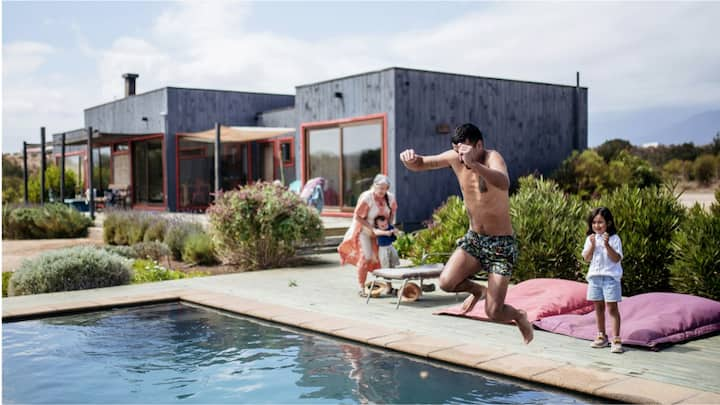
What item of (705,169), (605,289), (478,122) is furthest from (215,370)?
(705,169)

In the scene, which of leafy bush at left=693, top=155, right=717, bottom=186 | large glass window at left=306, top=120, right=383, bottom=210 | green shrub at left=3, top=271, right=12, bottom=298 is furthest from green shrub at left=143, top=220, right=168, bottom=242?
leafy bush at left=693, top=155, right=717, bottom=186

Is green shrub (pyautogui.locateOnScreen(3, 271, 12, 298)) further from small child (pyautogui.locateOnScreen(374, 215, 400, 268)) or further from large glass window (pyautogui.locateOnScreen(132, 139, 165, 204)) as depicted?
large glass window (pyautogui.locateOnScreen(132, 139, 165, 204))

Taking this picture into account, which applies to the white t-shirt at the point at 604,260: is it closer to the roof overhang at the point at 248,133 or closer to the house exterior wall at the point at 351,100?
the house exterior wall at the point at 351,100

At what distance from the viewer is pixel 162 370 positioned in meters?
5.46

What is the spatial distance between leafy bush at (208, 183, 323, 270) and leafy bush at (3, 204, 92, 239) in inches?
319

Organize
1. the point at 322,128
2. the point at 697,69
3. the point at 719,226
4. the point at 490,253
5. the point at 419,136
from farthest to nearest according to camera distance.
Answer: the point at 697,69
the point at 322,128
the point at 419,136
the point at 719,226
the point at 490,253

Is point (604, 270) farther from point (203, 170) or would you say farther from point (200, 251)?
point (203, 170)

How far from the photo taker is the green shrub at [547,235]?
856 centimetres

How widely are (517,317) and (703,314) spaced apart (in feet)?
7.99

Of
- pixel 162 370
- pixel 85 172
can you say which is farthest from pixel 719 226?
pixel 85 172

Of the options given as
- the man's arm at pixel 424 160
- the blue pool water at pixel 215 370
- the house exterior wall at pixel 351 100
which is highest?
the house exterior wall at pixel 351 100

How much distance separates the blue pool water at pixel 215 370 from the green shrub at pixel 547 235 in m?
3.47

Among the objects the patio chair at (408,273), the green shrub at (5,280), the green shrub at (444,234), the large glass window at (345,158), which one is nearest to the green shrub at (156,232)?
the green shrub at (5,280)

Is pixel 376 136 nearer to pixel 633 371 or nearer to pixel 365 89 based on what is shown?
pixel 365 89
